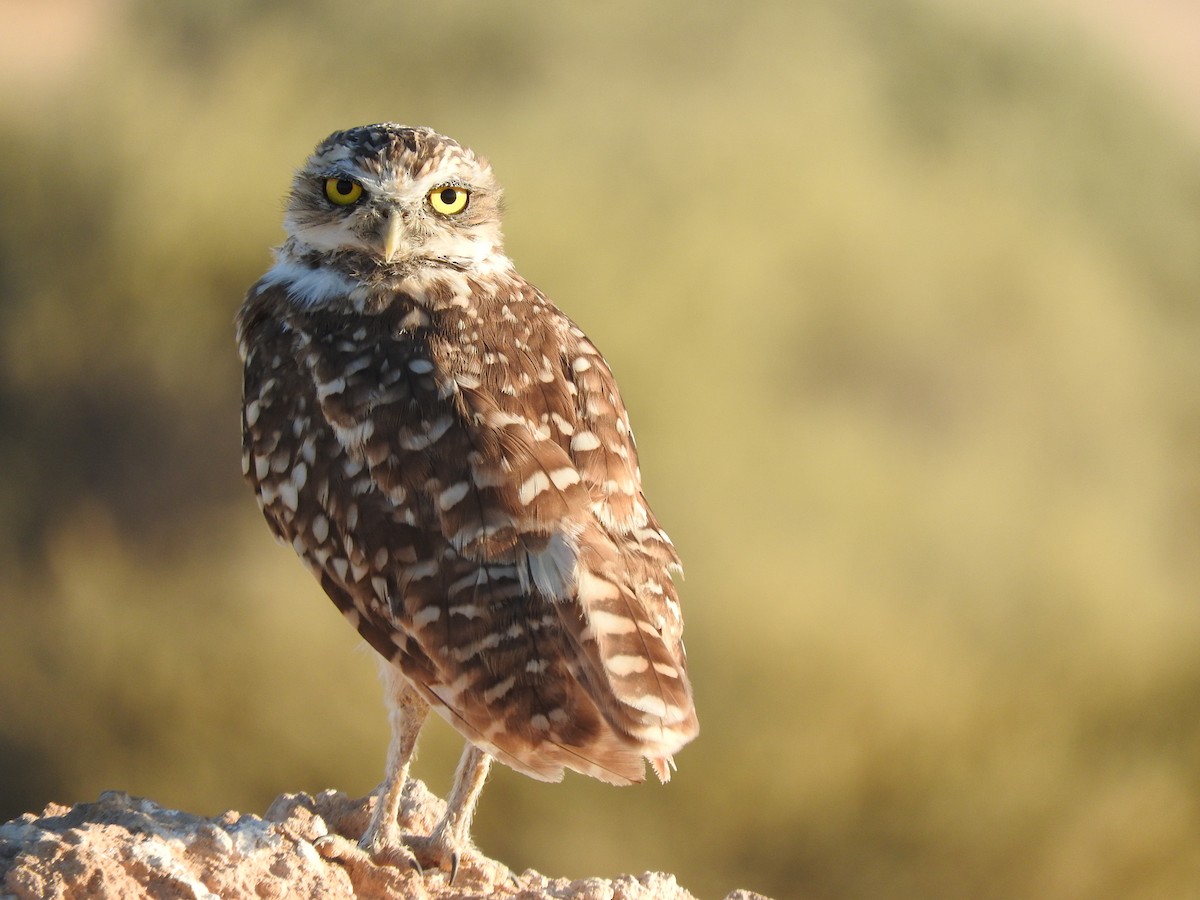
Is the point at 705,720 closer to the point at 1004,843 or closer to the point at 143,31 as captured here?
the point at 1004,843

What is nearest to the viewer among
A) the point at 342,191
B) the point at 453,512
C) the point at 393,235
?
the point at 453,512

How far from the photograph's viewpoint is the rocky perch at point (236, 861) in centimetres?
247

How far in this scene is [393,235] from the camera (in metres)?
3.08

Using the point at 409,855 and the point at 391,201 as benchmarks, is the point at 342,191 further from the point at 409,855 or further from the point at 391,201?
the point at 409,855

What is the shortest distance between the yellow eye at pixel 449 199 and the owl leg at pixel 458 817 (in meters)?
1.40

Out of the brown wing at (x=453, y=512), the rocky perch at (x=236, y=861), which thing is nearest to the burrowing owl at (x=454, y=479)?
the brown wing at (x=453, y=512)

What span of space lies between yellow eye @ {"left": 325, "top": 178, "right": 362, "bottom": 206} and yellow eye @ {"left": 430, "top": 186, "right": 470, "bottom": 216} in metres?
0.20

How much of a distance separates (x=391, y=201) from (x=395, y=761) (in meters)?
1.43

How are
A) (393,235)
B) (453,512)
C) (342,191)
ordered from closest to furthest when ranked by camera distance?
(453,512)
(393,235)
(342,191)

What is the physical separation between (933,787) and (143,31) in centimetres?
602

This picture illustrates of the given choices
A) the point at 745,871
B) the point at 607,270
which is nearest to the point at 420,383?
the point at 607,270

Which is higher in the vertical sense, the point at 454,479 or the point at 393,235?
the point at 393,235

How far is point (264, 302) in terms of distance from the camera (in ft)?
10.7

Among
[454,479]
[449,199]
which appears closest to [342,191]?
[449,199]
